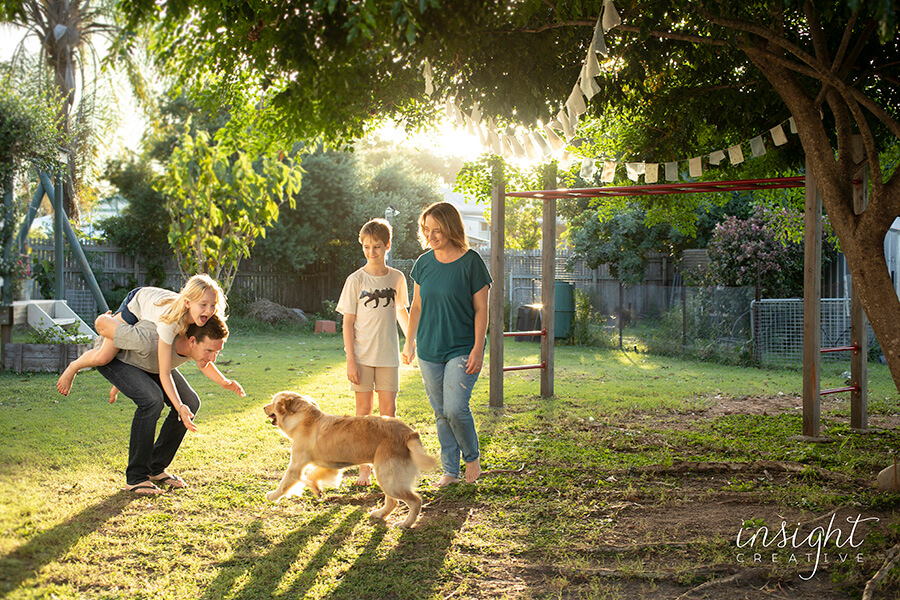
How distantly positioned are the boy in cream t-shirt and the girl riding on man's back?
0.92m

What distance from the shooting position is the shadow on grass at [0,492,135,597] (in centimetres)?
338

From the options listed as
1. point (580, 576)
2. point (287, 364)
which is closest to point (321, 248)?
point (287, 364)

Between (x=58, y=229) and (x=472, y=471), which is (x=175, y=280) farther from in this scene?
(x=472, y=471)

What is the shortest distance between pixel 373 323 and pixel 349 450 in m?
1.08

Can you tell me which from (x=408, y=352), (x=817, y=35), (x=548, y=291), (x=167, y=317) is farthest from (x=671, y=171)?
Answer: (x=167, y=317)

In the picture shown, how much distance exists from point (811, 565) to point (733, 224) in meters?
12.4

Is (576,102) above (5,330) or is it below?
above

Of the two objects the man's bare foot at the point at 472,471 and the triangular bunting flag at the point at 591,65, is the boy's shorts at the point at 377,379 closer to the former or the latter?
the man's bare foot at the point at 472,471

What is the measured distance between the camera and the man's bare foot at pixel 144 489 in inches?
188

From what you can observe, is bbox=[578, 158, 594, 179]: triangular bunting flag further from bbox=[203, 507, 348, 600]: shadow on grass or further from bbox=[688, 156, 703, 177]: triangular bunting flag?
bbox=[203, 507, 348, 600]: shadow on grass

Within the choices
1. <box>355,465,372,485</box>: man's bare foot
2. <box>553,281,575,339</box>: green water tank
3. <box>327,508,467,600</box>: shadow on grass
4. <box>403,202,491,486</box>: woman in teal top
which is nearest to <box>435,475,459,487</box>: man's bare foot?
<box>403,202,491,486</box>: woman in teal top

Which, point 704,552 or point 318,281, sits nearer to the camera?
point 704,552

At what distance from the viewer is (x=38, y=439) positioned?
6.23 meters

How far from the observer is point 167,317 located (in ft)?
14.6
